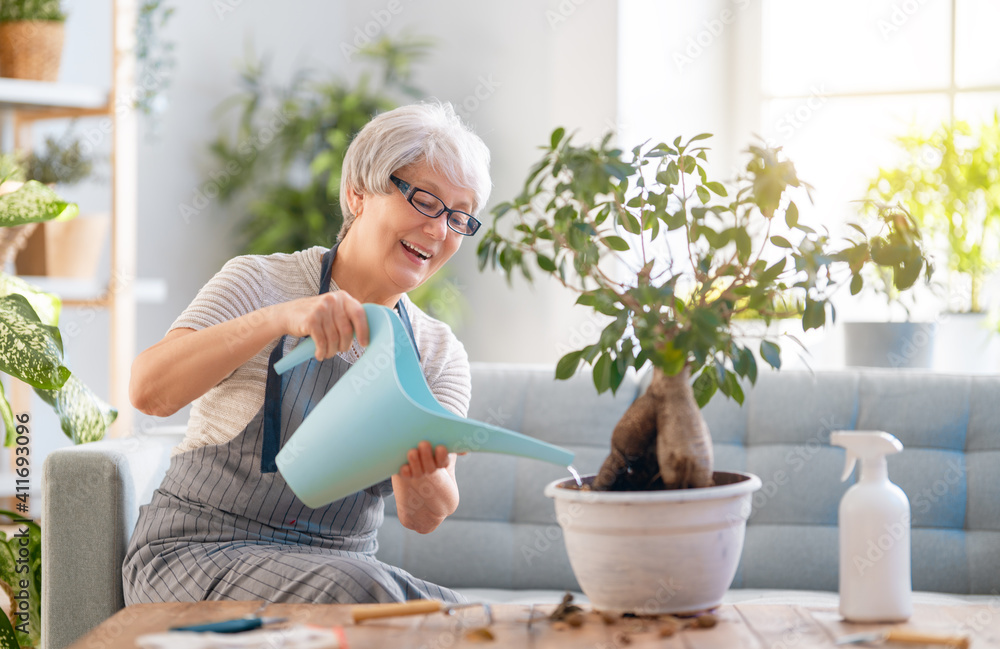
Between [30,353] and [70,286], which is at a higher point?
[70,286]

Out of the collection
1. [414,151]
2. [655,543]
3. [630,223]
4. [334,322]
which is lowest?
[655,543]

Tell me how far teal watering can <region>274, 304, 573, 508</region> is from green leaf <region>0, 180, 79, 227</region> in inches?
40.3

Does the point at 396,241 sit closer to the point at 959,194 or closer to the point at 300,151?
the point at 959,194

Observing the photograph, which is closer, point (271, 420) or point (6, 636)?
point (271, 420)

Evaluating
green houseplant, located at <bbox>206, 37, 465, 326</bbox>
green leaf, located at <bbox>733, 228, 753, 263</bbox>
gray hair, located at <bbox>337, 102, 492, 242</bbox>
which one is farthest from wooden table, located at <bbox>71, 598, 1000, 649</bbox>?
green houseplant, located at <bbox>206, 37, 465, 326</bbox>

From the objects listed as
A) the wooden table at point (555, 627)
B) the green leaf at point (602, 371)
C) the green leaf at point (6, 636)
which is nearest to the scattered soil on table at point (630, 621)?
the wooden table at point (555, 627)

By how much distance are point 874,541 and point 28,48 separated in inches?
89.6

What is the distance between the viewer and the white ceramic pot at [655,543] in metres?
0.90

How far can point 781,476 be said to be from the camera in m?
1.91

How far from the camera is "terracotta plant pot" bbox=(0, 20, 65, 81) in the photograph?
2287mm

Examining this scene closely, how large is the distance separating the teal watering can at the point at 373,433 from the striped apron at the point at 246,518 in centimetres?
29

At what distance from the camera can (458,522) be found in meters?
1.97

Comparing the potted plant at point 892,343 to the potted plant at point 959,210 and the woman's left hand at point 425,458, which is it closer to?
the potted plant at point 959,210

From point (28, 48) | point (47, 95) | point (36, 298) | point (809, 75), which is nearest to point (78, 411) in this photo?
point (36, 298)
